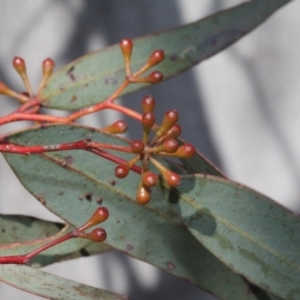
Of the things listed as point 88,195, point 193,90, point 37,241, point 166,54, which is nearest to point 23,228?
point 37,241

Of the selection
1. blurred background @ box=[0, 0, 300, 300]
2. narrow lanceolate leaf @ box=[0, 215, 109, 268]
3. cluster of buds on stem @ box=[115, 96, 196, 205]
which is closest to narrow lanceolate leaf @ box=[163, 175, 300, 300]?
cluster of buds on stem @ box=[115, 96, 196, 205]

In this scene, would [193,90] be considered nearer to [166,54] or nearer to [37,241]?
[166,54]

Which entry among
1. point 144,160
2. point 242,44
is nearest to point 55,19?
point 242,44

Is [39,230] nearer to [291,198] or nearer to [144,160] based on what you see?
[144,160]

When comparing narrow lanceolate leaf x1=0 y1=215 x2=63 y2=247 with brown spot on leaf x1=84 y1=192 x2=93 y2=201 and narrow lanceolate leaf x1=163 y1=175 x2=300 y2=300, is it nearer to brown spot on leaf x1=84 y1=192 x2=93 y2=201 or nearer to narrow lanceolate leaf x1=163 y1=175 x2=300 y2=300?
brown spot on leaf x1=84 y1=192 x2=93 y2=201

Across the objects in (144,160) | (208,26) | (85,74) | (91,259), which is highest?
(208,26)
